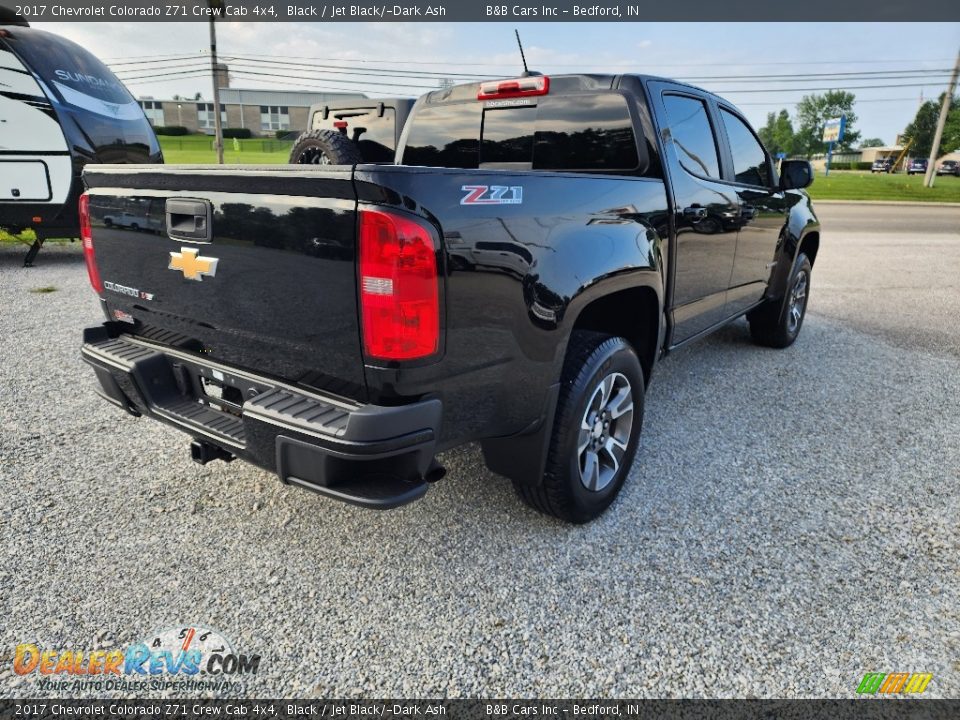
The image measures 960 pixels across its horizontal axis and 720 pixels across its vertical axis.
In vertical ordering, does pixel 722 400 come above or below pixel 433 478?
below

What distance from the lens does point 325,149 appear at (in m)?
5.21

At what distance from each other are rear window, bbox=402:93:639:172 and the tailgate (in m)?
1.80

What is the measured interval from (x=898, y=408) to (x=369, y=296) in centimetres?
409

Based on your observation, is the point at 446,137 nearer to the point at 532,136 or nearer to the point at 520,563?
the point at 532,136

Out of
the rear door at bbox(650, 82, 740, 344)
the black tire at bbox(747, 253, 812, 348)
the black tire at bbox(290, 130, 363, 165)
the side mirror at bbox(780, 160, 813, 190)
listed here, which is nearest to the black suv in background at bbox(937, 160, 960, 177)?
the black tire at bbox(747, 253, 812, 348)

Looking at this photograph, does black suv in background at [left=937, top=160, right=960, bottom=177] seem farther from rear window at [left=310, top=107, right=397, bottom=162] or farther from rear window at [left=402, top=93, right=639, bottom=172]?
rear window at [left=402, top=93, right=639, bottom=172]

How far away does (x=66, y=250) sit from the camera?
409 inches

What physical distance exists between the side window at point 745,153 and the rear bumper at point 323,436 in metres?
3.33

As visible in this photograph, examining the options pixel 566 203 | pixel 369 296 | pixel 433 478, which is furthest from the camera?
pixel 566 203

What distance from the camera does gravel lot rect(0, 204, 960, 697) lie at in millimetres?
2084

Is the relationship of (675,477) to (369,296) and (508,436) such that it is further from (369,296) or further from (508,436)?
(369,296)

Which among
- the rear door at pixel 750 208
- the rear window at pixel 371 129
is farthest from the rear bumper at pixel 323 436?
the rear window at pixel 371 129

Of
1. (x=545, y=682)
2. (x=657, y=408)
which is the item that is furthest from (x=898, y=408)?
(x=545, y=682)

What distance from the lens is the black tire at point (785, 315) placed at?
18.0 feet
